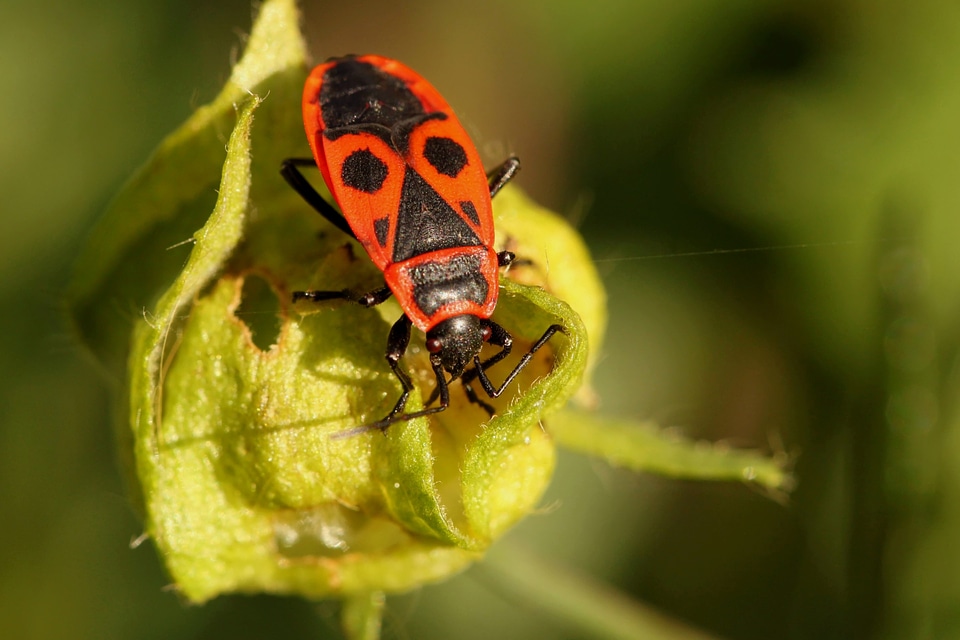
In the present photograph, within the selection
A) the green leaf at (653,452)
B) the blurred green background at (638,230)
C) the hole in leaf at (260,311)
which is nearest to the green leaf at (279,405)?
the hole in leaf at (260,311)

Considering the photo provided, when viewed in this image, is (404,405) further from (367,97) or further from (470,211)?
(367,97)

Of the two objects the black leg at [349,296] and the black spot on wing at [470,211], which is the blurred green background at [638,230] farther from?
the black leg at [349,296]

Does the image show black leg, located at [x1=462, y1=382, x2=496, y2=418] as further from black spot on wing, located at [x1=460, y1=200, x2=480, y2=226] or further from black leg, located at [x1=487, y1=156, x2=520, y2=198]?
black leg, located at [x1=487, y1=156, x2=520, y2=198]

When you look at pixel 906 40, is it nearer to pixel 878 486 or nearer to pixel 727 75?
pixel 727 75

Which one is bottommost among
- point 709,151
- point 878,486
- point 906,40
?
point 878,486

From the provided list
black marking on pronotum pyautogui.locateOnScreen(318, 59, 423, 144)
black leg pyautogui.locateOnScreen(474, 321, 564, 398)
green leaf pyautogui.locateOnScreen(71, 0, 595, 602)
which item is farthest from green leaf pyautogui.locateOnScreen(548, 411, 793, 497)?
black marking on pronotum pyautogui.locateOnScreen(318, 59, 423, 144)


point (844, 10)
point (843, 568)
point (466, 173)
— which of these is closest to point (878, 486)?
point (843, 568)
